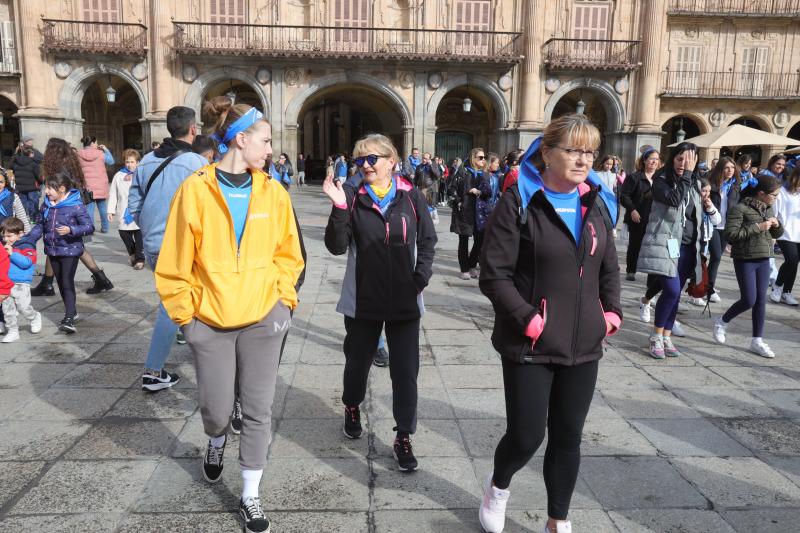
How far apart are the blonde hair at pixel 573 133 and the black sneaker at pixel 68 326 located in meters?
5.07

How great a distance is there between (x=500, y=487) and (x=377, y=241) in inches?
56.5

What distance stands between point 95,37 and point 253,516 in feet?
81.7

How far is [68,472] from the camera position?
329 cm

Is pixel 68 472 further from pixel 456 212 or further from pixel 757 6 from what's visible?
pixel 757 6

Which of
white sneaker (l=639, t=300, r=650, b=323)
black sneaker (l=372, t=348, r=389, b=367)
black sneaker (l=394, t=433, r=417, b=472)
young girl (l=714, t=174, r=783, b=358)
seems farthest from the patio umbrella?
black sneaker (l=394, t=433, r=417, b=472)

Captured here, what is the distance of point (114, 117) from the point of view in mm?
28969

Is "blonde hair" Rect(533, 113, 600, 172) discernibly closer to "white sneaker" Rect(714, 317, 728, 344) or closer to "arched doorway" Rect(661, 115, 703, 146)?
"white sneaker" Rect(714, 317, 728, 344)

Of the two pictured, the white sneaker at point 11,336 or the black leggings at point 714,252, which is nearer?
the white sneaker at point 11,336

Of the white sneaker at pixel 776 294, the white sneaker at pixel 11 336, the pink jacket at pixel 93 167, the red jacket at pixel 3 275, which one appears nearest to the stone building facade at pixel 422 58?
the pink jacket at pixel 93 167

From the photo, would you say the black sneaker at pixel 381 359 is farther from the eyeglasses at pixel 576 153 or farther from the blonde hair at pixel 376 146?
the eyeglasses at pixel 576 153

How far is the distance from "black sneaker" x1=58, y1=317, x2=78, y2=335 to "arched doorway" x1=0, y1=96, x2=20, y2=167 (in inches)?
988

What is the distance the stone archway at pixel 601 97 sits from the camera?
24125mm

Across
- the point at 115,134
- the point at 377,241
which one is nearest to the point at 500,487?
the point at 377,241

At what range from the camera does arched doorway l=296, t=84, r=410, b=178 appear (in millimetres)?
29930
